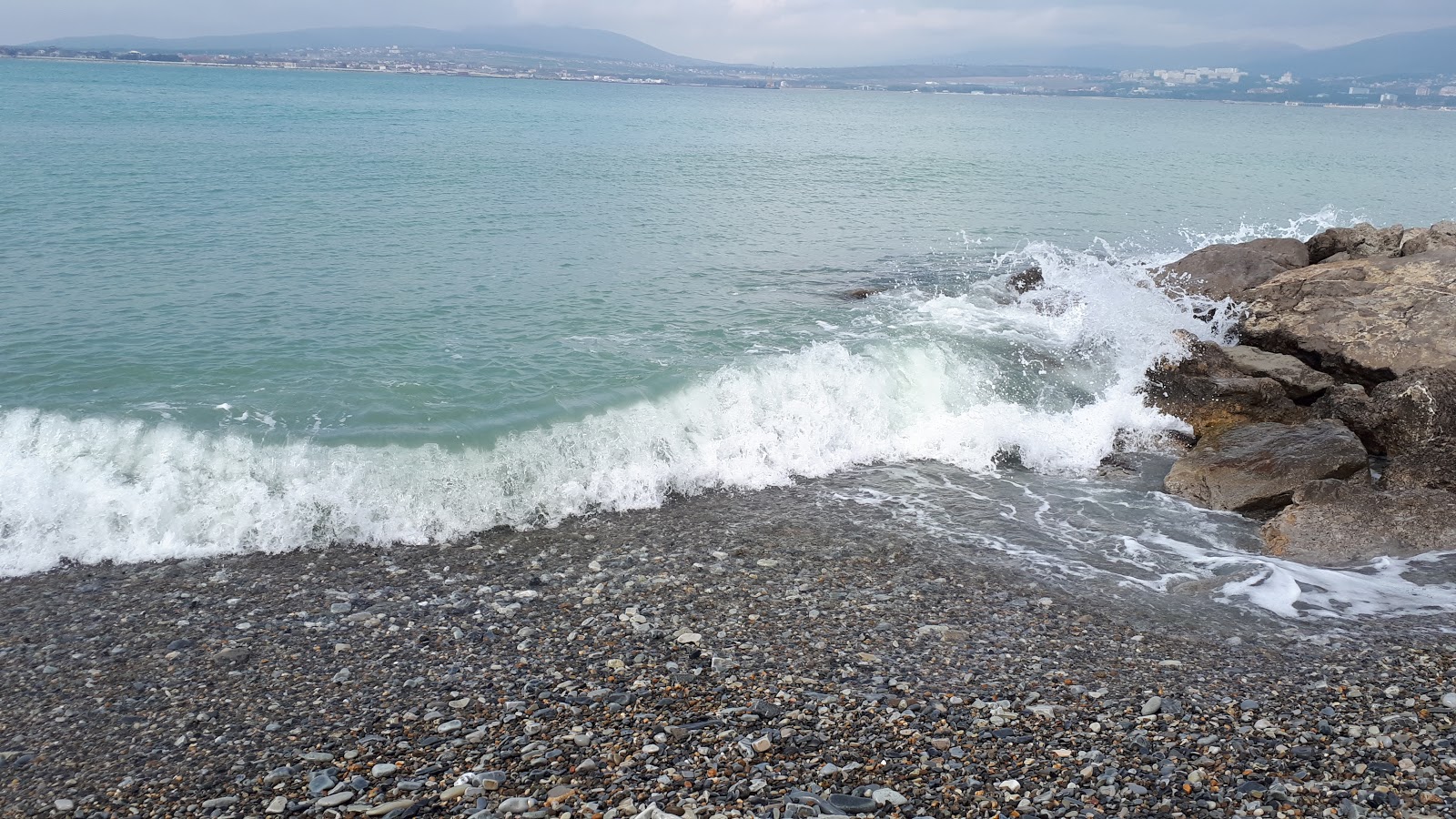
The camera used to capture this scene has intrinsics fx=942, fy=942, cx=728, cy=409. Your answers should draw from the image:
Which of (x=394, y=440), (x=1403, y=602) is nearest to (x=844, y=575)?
(x=1403, y=602)

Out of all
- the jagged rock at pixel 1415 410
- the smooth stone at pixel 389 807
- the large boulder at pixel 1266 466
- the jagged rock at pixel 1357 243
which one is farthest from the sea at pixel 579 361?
the smooth stone at pixel 389 807

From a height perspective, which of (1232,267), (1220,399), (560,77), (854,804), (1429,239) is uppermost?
(560,77)

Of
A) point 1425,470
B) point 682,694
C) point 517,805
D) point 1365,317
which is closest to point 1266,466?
point 1425,470

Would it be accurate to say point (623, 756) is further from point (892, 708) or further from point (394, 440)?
point (394, 440)

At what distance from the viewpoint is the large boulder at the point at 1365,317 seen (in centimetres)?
1420

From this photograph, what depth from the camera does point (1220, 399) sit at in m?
13.6

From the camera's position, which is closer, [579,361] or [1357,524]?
[1357,524]

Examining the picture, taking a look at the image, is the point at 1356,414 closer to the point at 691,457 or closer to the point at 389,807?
the point at 691,457

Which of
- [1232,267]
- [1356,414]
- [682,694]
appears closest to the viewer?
[682,694]

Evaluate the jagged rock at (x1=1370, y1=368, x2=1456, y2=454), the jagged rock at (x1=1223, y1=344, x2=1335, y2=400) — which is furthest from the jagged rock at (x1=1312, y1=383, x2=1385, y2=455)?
the jagged rock at (x1=1223, y1=344, x2=1335, y2=400)

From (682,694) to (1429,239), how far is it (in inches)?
753

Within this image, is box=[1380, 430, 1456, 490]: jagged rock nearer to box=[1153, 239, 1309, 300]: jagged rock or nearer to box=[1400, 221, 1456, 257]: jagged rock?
box=[1153, 239, 1309, 300]: jagged rock

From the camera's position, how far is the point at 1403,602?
8.70 meters

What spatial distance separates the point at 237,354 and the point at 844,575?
10.8 metres
